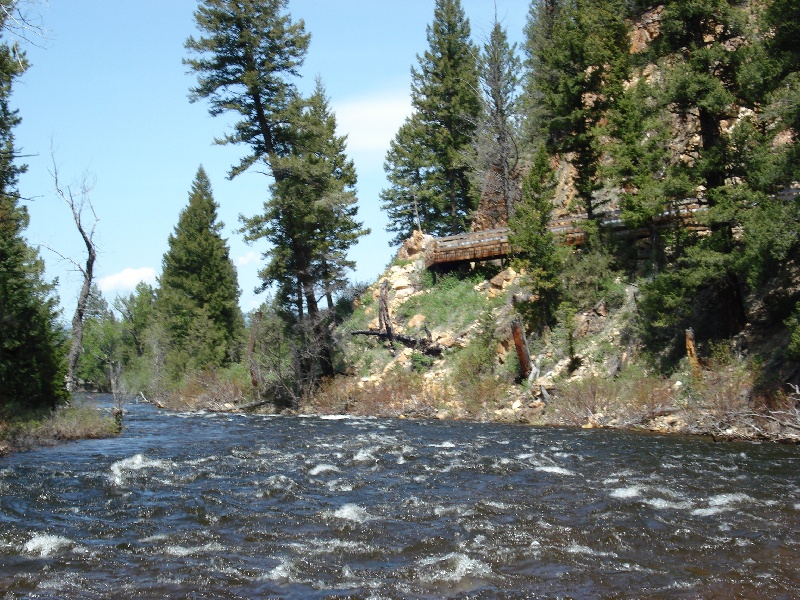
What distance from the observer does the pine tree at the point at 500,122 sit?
35469mm

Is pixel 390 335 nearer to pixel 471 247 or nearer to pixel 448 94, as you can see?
pixel 471 247

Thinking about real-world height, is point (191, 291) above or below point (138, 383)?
above

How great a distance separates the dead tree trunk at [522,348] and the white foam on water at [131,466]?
13662 mm

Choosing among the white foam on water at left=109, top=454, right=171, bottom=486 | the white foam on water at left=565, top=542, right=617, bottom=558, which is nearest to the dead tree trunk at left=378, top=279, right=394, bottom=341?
the white foam on water at left=109, top=454, right=171, bottom=486

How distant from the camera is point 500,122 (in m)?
35.7

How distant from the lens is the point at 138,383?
168 feet

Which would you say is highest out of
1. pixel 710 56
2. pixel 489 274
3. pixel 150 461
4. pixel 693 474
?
pixel 710 56

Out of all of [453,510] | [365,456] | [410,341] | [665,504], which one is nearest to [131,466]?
[365,456]

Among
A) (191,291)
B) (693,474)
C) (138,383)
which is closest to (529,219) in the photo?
(693,474)

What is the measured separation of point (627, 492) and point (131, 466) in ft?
32.0

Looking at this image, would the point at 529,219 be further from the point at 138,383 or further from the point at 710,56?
the point at 138,383

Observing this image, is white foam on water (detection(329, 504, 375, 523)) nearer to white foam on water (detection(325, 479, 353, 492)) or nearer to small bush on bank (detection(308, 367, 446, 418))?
white foam on water (detection(325, 479, 353, 492))

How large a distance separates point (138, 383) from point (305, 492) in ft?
142

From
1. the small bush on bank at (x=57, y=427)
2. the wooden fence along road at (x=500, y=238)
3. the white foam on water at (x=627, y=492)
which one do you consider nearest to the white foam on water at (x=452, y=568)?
the white foam on water at (x=627, y=492)
